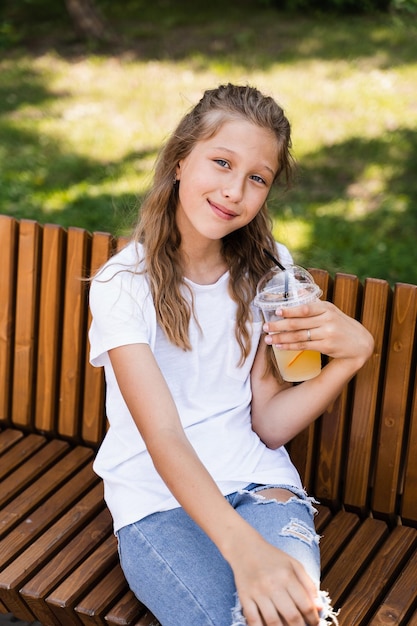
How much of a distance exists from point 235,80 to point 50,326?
4.71 m

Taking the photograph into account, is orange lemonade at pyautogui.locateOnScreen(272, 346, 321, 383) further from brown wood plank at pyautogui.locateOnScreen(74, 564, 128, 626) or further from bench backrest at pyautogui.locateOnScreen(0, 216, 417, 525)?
brown wood plank at pyautogui.locateOnScreen(74, 564, 128, 626)

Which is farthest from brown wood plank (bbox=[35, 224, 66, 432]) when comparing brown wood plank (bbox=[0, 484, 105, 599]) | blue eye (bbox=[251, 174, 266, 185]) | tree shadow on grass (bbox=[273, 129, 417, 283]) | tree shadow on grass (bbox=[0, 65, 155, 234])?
tree shadow on grass (bbox=[273, 129, 417, 283])

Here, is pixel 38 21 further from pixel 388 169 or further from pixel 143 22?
pixel 388 169

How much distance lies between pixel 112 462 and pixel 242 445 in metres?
0.37

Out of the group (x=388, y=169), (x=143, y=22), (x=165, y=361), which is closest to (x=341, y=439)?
(x=165, y=361)

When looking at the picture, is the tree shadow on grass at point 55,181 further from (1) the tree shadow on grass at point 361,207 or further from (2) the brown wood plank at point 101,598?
(2) the brown wood plank at point 101,598

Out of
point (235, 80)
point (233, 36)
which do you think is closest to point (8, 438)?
point (235, 80)

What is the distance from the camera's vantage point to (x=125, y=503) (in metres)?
2.57

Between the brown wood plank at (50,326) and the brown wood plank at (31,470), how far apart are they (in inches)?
3.7

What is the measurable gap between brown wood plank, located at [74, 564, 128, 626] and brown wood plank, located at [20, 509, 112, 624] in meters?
0.10

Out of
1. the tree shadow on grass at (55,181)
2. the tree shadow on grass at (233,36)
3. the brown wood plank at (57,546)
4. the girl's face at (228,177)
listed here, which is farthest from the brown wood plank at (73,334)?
the tree shadow on grass at (233,36)

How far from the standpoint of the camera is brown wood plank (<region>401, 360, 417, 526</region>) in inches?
112

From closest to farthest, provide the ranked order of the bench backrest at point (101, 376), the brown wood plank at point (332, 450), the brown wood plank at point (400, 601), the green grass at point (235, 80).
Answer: the brown wood plank at point (400, 601) → the bench backrest at point (101, 376) → the brown wood plank at point (332, 450) → the green grass at point (235, 80)

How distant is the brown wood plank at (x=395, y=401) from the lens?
2779mm
